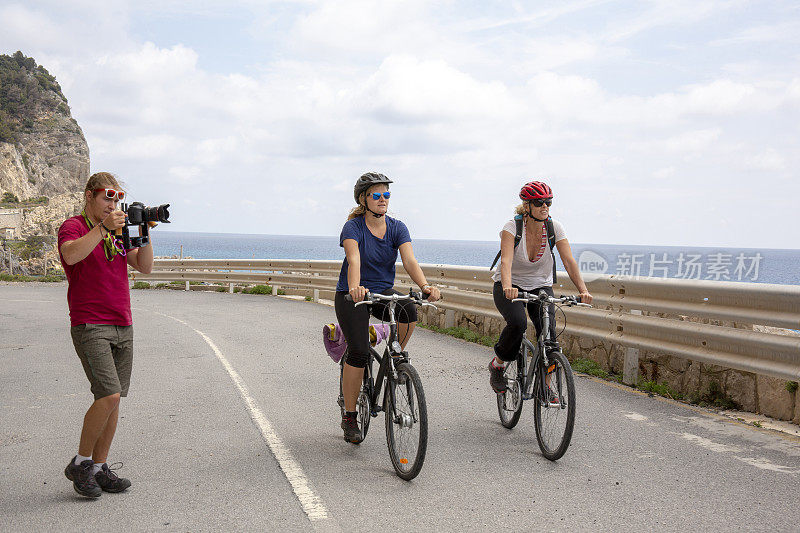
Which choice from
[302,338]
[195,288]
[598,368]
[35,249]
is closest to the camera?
[598,368]

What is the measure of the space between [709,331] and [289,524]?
4.67 m

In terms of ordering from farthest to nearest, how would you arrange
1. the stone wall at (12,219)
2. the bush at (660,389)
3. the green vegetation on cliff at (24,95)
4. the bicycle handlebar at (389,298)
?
the green vegetation on cliff at (24,95) < the stone wall at (12,219) < the bush at (660,389) < the bicycle handlebar at (389,298)

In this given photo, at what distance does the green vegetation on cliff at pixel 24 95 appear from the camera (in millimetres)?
142375

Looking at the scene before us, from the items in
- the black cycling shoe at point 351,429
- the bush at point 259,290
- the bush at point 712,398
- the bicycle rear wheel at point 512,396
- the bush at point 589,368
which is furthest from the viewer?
the bush at point 259,290

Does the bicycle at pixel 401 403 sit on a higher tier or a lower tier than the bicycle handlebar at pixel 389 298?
lower

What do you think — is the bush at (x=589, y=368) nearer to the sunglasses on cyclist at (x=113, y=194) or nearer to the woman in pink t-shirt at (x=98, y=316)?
the woman in pink t-shirt at (x=98, y=316)

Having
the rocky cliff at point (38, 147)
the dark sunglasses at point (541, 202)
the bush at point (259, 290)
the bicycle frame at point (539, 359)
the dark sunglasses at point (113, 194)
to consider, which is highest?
the rocky cliff at point (38, 147)

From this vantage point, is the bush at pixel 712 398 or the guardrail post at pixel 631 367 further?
the guardrail post at pixel 631 367

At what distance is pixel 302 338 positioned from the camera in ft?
37.6

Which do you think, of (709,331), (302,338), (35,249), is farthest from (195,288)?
(35,249)

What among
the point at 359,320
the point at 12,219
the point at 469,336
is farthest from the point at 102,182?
the point at 12,219

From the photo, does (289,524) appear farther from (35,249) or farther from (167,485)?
(35,249)

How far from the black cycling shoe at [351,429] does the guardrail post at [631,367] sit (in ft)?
12.2

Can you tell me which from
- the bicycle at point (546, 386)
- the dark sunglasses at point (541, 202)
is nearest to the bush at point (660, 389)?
the bicycle at point (546, 386)
